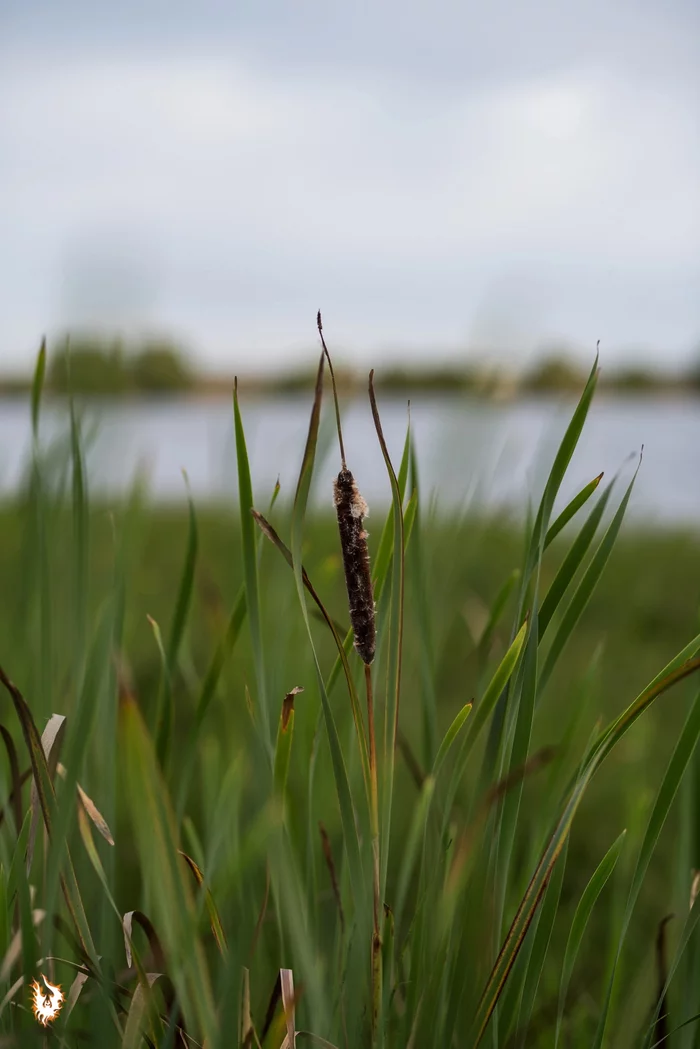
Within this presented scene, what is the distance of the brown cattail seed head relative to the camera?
34cm

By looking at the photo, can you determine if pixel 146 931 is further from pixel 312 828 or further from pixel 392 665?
pixel 392 665

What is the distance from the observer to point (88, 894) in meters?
0.52

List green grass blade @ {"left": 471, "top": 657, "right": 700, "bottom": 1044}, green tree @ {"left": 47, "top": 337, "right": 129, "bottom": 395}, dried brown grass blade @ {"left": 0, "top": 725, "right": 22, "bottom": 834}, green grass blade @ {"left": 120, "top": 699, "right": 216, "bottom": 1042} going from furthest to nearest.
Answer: green tree @ {"left": 47, "top": 337, "right": 129, "bottom": 395}
dried brown grass blade @ {"left": 0, "top": 725, "right": 22, "bottom": 834}
green grass blade @ {"left": 471, "top": 657, "right": 700, "bottom": 1044}
green grass blade @ {"left": 120, "top": 699, "right": 216, "bottom": 1042}

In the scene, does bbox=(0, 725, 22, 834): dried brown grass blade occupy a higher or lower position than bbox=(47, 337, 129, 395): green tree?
lower

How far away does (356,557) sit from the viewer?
0.34 m

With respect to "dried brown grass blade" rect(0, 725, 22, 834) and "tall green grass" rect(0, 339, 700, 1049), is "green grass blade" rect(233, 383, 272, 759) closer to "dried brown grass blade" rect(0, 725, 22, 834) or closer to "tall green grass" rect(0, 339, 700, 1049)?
"tall green grass" rect(0, 339, 700, 1049)

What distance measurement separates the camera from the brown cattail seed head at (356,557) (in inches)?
13.2

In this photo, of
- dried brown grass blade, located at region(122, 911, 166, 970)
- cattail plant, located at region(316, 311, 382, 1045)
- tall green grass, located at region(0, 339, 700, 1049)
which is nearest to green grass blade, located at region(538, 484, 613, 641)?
tall green grass, located at region(0, 339, 700, 1049)

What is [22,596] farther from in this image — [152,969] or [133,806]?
[133,806]

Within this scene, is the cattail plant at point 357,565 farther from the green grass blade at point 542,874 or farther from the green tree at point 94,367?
the green tree at point 94,367

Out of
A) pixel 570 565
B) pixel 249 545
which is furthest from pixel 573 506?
pixel 249 545

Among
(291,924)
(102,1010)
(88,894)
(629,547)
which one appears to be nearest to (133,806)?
(291,924)

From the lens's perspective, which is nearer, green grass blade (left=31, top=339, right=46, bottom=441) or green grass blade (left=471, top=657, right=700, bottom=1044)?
green grass blade (left=471, top=657, right=700, bottom=1044)

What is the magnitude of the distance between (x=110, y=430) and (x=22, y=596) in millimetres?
124
